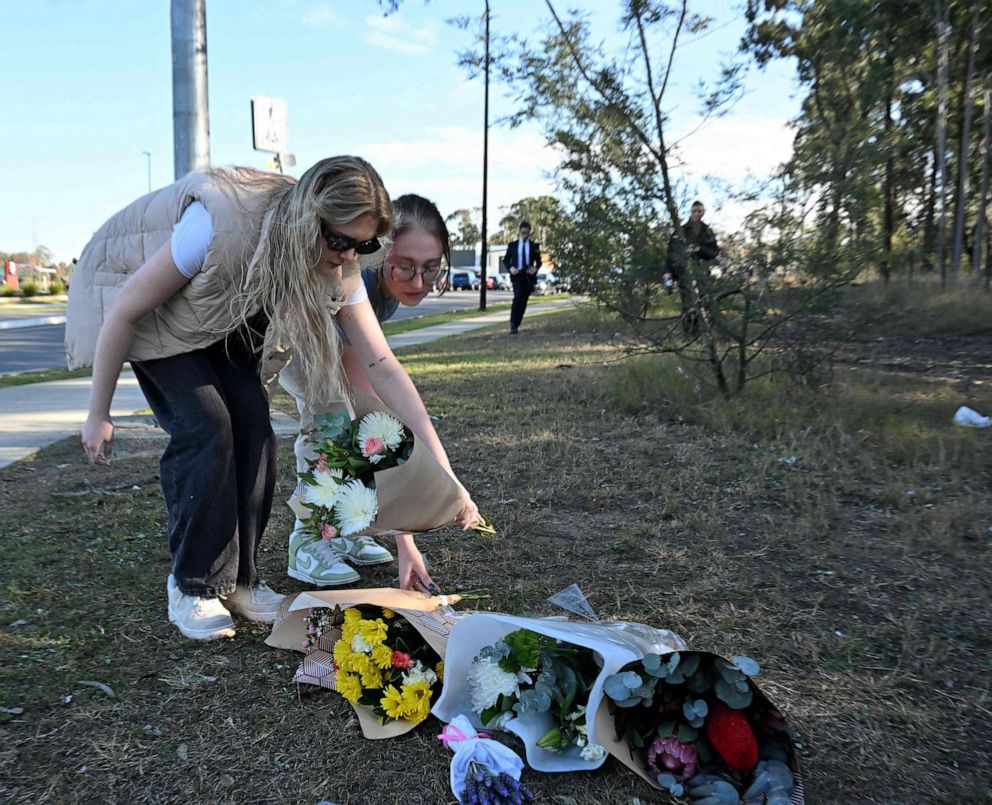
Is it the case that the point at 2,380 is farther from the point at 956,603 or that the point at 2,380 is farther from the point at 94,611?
the point at 956,603

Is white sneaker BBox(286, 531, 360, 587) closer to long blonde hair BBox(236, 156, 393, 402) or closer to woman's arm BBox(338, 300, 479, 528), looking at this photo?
woman's arm BBox(338, 300, 479, 528)

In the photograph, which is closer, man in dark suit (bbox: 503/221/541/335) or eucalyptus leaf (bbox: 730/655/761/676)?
eucalyptus leaf (bbox: 730/655/761/676)

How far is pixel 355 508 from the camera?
196 centimetres

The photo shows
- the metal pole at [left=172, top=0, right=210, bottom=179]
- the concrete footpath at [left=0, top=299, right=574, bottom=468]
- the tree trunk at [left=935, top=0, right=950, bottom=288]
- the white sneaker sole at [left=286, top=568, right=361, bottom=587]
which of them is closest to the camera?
the white sneaker sole at [left=286, top=568, right=361, bottom=587]

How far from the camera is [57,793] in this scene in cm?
168

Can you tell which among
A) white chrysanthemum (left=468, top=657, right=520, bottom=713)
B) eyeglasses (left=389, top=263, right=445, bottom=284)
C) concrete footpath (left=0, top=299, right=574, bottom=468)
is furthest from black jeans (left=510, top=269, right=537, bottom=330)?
white chrysanthemum (left=468, top=657, right=520, bottom=713)

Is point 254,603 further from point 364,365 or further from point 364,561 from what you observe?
point 364,365

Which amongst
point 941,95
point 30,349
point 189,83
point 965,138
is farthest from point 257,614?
point 965,138

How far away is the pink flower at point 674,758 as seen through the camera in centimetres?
165

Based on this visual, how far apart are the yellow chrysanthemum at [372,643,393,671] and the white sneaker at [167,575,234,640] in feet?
2.10

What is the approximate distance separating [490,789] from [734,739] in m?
0.50

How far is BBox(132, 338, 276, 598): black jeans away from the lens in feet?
7.48

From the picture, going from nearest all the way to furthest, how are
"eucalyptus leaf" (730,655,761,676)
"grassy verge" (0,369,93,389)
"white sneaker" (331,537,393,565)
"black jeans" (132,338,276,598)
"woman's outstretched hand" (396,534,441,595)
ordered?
"eucalyptus leaf" (730,655,761,676)
"black jeans" (132,338,276,598)
"woman's outstretched hand" (396,534,441,595)
"white sneaker" (331,537,393,565)
"grassy verge" (0,369,93,389)

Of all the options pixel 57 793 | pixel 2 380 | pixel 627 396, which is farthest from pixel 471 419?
pixel 2 380
